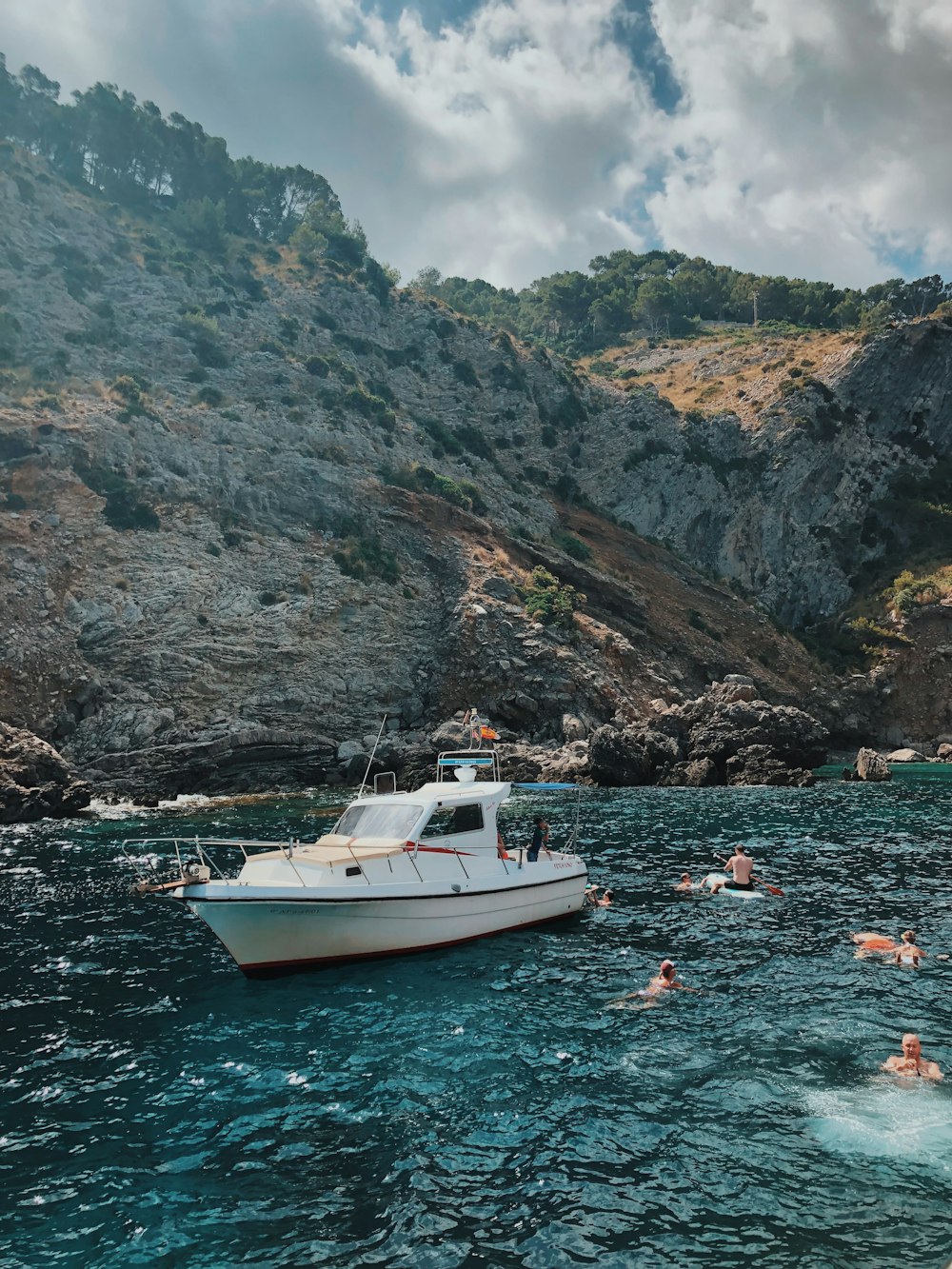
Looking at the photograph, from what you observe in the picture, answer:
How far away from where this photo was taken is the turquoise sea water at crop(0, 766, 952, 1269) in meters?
8.20

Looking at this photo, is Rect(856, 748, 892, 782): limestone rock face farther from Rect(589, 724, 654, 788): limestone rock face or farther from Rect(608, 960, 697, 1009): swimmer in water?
Rect(608, 960, 697, 1009): swimmer in water

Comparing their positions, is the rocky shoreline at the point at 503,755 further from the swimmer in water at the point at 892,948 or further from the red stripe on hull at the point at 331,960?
the swimmer in water at the point at 892,948

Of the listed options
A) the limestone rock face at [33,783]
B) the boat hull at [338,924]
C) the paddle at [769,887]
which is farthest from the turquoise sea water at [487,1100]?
the limestone rock face at [33,783]

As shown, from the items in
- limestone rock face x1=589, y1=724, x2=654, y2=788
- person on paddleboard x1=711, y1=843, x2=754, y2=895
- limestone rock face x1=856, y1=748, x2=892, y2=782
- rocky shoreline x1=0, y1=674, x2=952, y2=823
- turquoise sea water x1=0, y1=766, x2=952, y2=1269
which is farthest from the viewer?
limestone rock face x1=856, y1=748, x2=892, y2=782

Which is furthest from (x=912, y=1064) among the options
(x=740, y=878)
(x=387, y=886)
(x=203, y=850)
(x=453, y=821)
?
(x=203, y=850)

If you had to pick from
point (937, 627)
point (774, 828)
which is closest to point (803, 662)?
point (937, 627)

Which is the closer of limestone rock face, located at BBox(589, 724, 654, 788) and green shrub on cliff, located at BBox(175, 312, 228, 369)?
limestone rock face, located at BBox(589, 724, 654, 788)

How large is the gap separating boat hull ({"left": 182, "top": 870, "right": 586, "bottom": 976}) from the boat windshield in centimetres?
179

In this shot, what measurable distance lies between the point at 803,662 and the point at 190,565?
5375 centimetres

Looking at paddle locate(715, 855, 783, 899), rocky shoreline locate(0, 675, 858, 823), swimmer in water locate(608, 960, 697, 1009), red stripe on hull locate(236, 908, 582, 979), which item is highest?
rocky shoreline locate(0, 675, 858, 823)

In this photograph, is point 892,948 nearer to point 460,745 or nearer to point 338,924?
point 338,924

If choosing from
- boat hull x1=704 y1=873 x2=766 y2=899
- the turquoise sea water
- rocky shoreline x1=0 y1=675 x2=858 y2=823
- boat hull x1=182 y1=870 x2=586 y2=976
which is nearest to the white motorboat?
boat hull x1=182 y1=870 x2=586 y2=976

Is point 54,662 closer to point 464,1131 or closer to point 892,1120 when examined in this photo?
point 464,1131

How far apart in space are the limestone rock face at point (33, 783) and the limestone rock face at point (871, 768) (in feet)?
145
